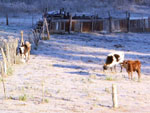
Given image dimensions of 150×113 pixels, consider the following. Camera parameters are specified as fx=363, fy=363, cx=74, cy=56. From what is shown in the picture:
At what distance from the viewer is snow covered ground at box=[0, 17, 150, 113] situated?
8.59m

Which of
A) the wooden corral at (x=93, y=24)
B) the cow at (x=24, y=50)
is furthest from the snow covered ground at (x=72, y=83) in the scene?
the wooden corral at (x=93, y=24)

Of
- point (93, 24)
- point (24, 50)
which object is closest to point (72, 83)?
point (24, 50)

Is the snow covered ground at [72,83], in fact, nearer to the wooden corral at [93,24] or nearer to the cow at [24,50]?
the cow at [24,50]

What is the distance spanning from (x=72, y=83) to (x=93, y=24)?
18.6 m

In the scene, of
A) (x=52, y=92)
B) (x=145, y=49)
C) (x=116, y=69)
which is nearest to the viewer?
(x=52, y=92)

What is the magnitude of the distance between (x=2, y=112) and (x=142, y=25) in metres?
24.5

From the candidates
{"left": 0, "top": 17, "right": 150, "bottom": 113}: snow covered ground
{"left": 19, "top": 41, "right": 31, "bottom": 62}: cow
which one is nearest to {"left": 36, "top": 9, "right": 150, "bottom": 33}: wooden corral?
{"left": 0, "top": 17, "right": 150, "bottom": 113}: snow covered ground

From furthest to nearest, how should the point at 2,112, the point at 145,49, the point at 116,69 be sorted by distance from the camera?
the point at 145,49, the point at 116,69, the point at 2,112

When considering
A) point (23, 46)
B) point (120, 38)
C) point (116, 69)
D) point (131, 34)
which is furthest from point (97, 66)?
point (131, 34)

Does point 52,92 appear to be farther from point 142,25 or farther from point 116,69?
point 142,25

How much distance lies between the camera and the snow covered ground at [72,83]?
8586 mm

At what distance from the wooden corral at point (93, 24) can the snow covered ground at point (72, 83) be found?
6835mm

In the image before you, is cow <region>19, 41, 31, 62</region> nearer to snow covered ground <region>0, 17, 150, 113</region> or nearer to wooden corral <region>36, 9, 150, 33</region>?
snow covered ground <region>0, 17, 150, 113</region>

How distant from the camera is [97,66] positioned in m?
15.7
